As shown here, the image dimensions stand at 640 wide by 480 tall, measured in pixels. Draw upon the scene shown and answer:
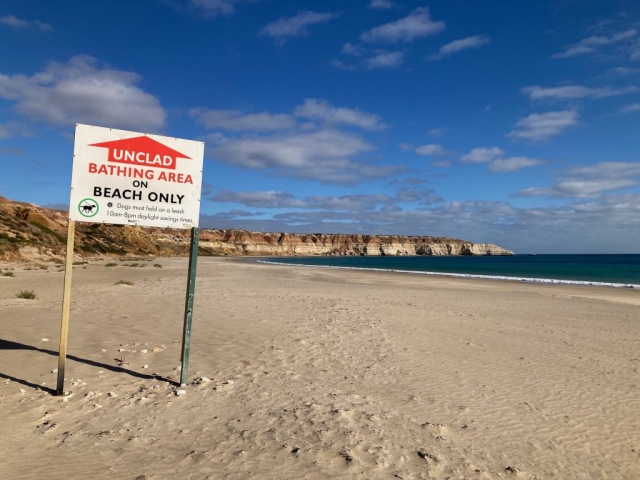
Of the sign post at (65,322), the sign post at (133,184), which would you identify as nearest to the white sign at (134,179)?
the sign post at (133,184)

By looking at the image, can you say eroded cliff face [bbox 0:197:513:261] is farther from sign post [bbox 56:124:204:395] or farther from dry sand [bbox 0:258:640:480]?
sign post [bbox 56:124:204:395]

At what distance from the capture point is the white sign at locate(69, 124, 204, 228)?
5371mm

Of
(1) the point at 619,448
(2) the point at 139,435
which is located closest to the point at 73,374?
(2) the point at 139,435

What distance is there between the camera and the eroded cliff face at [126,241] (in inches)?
1492

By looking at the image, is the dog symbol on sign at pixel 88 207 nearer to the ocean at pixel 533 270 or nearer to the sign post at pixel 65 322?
the sign post at pixel 65 322

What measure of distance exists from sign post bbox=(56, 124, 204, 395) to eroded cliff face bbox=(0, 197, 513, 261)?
1347 inches

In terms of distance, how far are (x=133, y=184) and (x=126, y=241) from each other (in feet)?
227

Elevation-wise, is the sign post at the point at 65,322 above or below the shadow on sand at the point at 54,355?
above

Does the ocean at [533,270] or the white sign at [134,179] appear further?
the ocean at [533,270]

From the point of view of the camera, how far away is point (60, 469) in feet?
11.9

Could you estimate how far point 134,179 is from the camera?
18.3ft

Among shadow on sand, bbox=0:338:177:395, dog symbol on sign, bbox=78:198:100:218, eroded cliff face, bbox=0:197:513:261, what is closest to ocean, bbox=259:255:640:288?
eroded cliff face, bbox=0:197:513:261

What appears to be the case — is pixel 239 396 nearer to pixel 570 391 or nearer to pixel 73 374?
pixel 73 374

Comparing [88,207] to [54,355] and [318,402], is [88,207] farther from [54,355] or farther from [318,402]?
[318,402]
